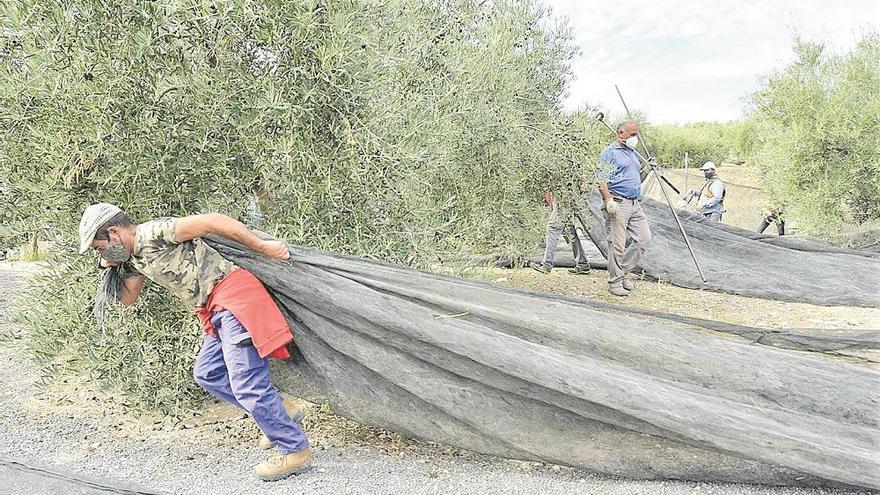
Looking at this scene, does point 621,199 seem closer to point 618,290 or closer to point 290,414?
point 618,290

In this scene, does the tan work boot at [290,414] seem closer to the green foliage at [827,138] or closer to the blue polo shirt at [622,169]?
the blue polo shirt at [622,169]

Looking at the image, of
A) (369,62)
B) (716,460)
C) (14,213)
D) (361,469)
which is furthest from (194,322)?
(716,460)

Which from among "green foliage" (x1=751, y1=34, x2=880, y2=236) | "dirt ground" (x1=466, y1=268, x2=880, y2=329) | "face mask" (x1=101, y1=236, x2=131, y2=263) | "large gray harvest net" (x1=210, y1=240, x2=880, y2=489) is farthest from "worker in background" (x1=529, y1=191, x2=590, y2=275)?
"face mask" (x1=101, y1=236, x2=131, y2=263)

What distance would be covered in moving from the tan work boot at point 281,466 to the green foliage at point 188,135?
125cm

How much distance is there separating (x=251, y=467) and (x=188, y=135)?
202cm

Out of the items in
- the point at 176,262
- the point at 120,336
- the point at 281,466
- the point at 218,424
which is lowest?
the point at 218,424

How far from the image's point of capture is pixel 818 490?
339cm

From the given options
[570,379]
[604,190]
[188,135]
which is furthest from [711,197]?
[188,135]

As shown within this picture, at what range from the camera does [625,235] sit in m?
9.35

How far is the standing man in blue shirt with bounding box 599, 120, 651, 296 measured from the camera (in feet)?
28.7

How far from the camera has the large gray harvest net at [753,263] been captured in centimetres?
965

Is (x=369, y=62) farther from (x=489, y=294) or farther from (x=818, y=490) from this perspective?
(x=818, y=490)

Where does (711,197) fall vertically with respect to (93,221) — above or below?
above

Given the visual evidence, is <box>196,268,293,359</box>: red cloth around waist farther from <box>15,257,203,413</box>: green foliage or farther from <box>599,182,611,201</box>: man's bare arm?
<box>599,182,611,201</box>: man's bare arm
